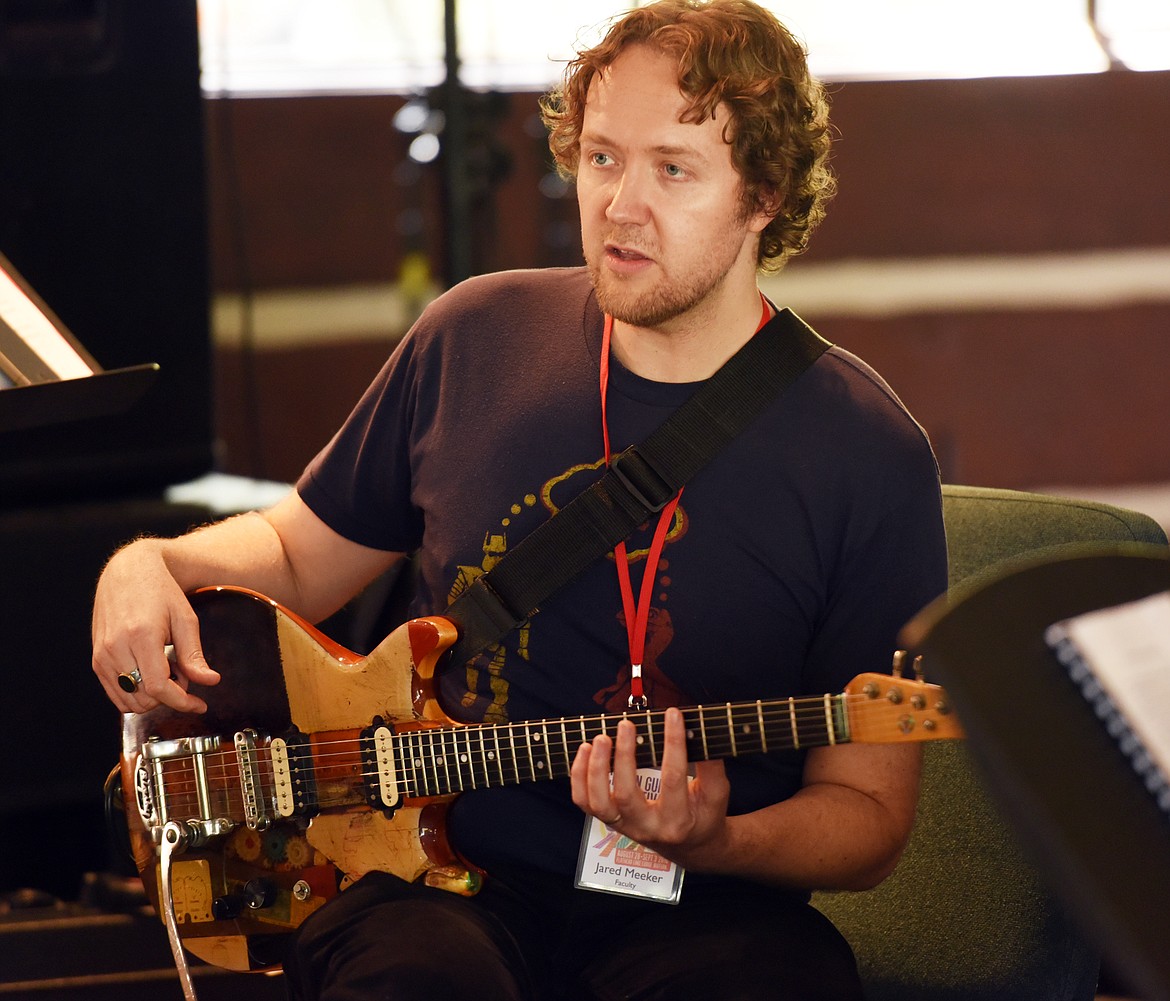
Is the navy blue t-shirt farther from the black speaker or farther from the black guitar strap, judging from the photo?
the black speaker

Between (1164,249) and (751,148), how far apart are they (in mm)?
2950

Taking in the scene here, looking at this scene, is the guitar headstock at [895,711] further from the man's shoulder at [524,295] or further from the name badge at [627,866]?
the man's shoulder at [524,295]

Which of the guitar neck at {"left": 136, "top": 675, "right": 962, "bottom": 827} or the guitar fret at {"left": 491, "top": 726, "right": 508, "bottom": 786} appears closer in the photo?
the guitar neck at {"left": 136, "top": 675, "right": 962, "bottom": 827}

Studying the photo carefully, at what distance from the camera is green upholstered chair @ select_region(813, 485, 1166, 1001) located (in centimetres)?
158

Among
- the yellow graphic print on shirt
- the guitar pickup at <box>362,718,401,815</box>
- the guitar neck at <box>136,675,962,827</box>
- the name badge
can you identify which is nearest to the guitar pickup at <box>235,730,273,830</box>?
the guitar neck at <box>136,675,962,827</box>

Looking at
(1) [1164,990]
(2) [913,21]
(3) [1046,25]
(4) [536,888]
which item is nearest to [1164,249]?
(3) [1046,25]

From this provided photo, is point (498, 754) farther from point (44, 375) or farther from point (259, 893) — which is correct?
point (44, 375)

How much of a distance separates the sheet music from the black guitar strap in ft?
2.75

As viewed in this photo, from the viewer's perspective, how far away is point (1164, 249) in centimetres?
417

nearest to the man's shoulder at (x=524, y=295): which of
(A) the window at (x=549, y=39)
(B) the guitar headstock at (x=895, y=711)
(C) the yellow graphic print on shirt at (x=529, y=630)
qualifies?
(C) the yellow graphic print on shirt at (x=529, y=630)

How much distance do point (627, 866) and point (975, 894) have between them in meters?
0.44

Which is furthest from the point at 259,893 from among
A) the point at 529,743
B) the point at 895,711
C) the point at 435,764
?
the point at 895,711

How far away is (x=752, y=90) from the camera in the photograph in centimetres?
166

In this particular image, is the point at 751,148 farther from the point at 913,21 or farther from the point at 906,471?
the point at 913,21
